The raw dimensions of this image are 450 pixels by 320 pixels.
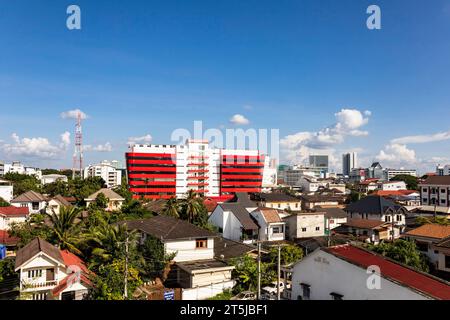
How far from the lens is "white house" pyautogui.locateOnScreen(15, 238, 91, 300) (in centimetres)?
1653

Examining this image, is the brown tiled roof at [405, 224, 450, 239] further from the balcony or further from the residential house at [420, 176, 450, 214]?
the residential house at [420, 176, 450, 214]

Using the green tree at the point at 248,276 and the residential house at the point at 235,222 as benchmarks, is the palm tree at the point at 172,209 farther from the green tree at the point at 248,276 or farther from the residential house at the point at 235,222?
the green tree at the point at 248,276

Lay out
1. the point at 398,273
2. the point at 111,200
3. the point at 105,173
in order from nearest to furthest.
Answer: the point at 398,273 < the point at 111,200 < the point at 105,173

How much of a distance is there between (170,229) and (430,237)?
20.7m

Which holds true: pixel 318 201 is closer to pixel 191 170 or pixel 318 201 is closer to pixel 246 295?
pixel 191 170

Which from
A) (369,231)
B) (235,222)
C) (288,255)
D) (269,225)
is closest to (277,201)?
(369,231)

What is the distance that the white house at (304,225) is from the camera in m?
34.0

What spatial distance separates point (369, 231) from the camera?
1335 inches

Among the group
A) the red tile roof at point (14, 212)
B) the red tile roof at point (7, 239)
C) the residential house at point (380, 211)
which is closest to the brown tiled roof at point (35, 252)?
the red tile roof at point (7, 239)

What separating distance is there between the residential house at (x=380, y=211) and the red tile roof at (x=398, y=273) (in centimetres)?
2674

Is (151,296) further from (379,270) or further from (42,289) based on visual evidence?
(379,270)

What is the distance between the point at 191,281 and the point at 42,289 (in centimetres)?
786

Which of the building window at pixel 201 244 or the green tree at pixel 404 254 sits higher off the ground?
the building window at pixel 201 244
